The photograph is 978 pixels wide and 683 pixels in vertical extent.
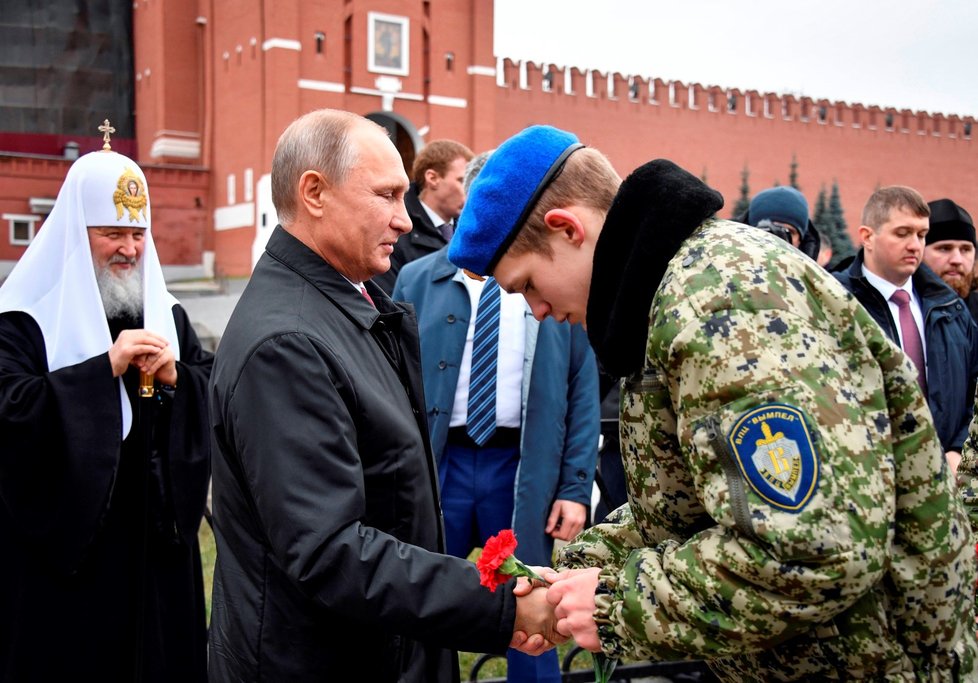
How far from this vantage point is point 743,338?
1.42 metres

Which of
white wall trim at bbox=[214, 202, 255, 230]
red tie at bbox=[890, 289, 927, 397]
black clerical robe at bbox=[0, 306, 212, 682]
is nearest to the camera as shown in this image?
black clerical robe at bbox=[0, 306, 212, 682]

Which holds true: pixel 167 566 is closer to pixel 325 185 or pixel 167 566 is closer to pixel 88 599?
pixel 88 599

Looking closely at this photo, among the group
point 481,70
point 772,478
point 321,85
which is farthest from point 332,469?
point 481,70

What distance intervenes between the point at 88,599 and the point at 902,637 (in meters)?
2.76

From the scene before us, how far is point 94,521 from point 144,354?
2.07 feet

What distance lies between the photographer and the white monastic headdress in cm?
342

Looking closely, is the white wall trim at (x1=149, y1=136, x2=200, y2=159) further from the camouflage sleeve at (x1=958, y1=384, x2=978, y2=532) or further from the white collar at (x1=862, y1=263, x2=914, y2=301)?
the camouflage sleeve at (x1=958, y1=384, x2=978, y2=532)

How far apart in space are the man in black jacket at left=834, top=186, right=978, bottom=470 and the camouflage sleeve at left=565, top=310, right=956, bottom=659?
313cm

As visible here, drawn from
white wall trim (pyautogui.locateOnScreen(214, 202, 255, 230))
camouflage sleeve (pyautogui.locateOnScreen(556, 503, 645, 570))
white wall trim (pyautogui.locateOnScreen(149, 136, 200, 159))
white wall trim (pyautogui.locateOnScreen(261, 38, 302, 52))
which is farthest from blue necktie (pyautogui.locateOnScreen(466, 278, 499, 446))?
white wall trim (pyautogui.locateOnScreen(149, 136, 200, 159))

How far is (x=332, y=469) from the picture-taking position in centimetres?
185

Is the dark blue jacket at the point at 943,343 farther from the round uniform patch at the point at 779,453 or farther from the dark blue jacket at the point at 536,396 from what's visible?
the round uniform patch at the point at 779,453

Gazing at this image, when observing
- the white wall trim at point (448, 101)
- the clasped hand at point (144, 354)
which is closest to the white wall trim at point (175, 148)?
the white wall trim at point (448, 101)

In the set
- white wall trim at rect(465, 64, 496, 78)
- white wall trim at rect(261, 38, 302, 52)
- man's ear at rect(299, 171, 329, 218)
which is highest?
white wall trim at rect(261, 38, 302, 52)

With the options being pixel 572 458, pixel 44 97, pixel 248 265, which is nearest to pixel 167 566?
pixel 572 458
